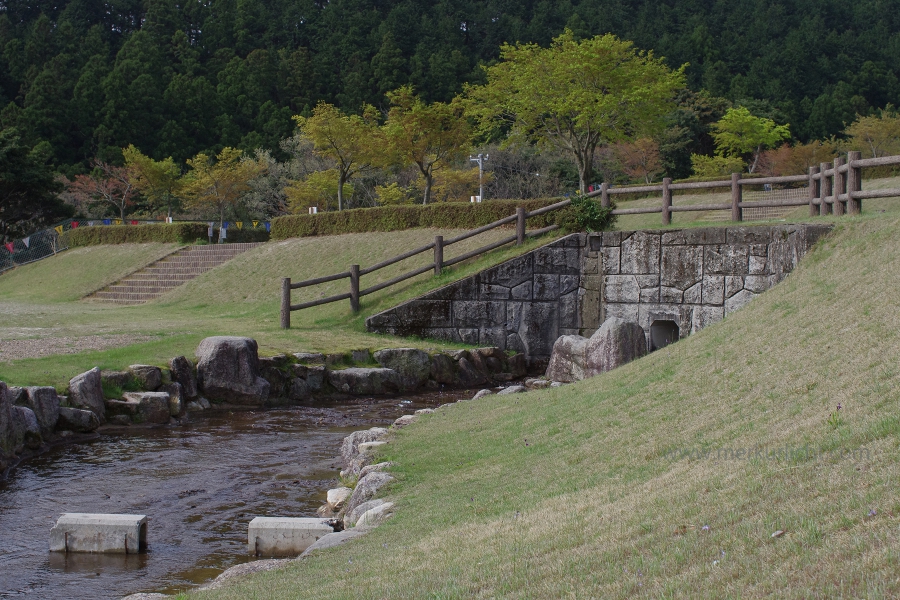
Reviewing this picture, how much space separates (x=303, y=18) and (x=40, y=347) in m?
82.3

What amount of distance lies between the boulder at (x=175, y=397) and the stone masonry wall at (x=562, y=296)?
18.0ft

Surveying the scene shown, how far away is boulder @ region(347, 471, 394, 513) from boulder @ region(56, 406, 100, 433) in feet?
18.7

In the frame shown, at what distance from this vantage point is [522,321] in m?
18.4

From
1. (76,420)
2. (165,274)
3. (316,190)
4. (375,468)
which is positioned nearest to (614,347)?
(375,468)

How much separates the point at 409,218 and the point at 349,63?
57046 millimetres

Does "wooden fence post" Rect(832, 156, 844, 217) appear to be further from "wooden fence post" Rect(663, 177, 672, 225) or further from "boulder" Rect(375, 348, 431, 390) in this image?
"boulder" Rect(375, 348, 431, 390)

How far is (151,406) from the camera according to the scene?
1271 cm

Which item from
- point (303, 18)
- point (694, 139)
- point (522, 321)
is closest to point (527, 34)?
point (303, 18)

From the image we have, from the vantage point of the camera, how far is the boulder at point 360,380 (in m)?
15.3

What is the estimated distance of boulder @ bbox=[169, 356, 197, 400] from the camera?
44.6 ft

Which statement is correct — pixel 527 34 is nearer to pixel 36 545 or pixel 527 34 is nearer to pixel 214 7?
pixel 214 7

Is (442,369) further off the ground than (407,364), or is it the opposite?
(407,364)

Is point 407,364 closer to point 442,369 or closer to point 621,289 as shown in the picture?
point 442,369

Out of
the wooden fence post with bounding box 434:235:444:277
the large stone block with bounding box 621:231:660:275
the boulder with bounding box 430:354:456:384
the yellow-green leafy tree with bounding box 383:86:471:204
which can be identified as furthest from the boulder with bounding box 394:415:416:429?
the yellow-green leafy tree with bounding box 383:86:471:204
